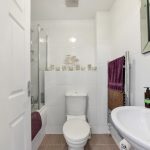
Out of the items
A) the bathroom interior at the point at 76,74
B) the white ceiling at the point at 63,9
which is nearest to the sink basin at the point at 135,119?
the bathroom interior at the point at 76,74

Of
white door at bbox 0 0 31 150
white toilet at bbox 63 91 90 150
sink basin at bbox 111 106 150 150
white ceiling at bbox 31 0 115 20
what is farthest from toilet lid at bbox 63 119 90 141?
white ceiling at bbox 31 0 115 20

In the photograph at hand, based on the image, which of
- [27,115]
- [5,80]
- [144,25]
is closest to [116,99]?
[144,25]

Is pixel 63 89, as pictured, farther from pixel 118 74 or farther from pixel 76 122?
pixel 118 74

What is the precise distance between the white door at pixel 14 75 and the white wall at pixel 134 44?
1.10m

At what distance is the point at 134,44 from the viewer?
1.94m

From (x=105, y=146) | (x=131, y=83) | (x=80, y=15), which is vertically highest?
(x=80, y=15)

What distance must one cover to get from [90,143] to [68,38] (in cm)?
195

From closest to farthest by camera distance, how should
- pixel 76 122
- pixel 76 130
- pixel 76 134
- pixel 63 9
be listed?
pixel 76 134 → pixel 76 130 → pixel 76 122 → pixel 63 9

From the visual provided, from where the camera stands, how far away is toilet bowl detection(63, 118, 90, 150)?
2056 mm

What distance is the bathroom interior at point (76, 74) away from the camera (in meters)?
1.27

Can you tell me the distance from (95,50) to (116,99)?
1.36 meters

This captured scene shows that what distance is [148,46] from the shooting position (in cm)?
155

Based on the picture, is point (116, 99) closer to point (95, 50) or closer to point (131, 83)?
point (131, 83)

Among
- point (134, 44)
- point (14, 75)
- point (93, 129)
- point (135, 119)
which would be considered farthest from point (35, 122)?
point (134, 44)
